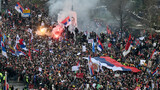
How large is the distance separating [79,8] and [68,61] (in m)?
17.3

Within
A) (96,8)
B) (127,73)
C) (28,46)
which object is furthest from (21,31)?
(96,8)

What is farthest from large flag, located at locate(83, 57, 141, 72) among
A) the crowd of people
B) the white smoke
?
the white smoke

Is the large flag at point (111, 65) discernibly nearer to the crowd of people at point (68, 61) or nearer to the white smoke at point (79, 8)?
the crowd of people at point (68, 61)

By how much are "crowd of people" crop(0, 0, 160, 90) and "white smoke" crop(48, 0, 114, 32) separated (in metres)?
7.18

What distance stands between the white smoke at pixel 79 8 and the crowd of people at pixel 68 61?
7.18m

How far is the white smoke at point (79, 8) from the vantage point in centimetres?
3916

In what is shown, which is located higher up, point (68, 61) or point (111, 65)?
point (68, 61)

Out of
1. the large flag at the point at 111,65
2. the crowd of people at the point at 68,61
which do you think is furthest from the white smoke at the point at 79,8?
the large flag at the point at 111,65

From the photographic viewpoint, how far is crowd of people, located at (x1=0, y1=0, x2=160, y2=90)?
21234mm

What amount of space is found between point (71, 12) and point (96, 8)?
5518 millimetres

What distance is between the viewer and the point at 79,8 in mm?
40969

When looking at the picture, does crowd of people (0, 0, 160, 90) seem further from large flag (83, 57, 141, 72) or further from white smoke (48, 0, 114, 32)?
white smoke (48, 0, 114, 32)

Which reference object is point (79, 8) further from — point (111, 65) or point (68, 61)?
point (111, 65)

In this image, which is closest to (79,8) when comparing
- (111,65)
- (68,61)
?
(68,61)
